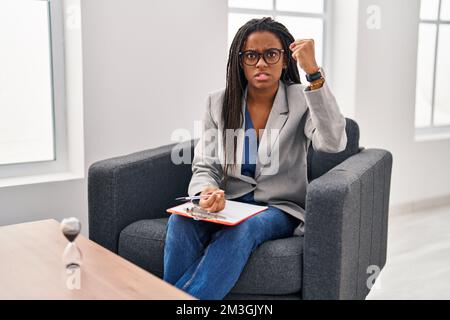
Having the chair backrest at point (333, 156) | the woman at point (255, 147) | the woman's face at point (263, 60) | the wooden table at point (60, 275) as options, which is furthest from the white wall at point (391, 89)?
the wooden table at point (60, 275)

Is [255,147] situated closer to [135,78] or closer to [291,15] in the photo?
[135,78]

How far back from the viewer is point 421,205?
150 inches

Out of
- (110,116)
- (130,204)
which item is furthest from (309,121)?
(110,116)

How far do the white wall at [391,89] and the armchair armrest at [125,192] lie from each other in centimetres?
161

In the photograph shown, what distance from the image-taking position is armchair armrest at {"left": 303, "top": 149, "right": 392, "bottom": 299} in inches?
63.1

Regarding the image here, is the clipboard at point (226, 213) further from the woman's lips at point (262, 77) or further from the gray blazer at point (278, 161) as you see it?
the woman's lips at point (262, 77)

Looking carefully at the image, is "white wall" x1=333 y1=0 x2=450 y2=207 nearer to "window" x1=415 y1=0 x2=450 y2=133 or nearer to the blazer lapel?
"window" x1=415 y1=0 x2=450 y2=133

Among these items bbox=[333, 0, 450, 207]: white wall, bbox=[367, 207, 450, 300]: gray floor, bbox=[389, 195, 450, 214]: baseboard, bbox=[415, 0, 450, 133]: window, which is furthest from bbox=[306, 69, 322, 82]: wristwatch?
bbox=[415, 0, 450, 133]: window

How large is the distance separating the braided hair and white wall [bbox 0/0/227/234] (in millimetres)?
651

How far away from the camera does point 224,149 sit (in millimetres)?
1988

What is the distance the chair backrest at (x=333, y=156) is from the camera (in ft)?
7.25

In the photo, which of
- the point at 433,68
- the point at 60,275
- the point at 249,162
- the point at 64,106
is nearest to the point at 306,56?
the point at 249,162

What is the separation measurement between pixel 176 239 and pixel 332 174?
0.54 meters

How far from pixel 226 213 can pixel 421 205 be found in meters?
2.50
